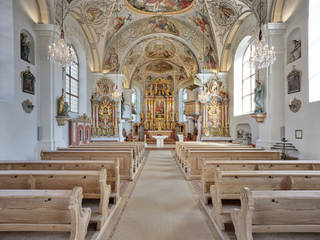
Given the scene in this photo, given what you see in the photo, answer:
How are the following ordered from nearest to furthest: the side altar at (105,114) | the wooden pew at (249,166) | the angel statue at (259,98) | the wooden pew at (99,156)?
the wooden pew at (249,166), the wooden pew at (99,156), the angel statue at (259,98), the side altar at (105,114)

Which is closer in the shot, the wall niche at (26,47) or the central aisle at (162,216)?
the central aisle at (162,216)

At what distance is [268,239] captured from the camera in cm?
215

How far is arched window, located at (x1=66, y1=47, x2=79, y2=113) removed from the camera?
11.1 m

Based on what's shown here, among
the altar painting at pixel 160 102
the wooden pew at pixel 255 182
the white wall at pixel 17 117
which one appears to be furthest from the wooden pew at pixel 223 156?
the altar painting at pixel 160 102

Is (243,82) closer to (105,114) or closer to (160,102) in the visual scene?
(105,114)

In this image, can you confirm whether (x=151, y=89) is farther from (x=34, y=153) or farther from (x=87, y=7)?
(x=34, y=153)

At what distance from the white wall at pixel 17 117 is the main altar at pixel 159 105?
14895 millimetres

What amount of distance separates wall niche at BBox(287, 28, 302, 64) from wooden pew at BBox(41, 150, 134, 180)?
653 centimetres

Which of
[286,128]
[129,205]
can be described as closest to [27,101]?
[129,205]

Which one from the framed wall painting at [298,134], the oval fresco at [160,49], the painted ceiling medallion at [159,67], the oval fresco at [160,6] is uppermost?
the oval fresco at [160,6]

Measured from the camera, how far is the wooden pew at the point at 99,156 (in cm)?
536

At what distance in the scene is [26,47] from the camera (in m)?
6.98

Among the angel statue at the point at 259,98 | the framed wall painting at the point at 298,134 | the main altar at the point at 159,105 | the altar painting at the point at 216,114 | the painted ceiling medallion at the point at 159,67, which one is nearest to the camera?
the framed wall painting at the point at 298,134

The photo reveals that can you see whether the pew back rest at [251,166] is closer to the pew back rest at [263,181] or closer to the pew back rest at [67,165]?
the pew back rest at [263,181]
